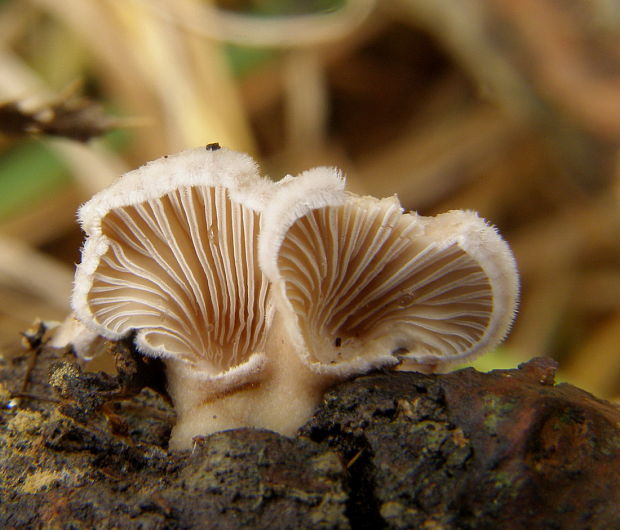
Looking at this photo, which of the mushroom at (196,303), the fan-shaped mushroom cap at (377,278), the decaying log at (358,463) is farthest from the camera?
the mushroom at (196,303)

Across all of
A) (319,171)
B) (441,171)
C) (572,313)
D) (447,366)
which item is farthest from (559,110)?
(319,171)

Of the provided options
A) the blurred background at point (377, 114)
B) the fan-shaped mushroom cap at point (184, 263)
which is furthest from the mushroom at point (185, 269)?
the blurred background at point (377, 114)

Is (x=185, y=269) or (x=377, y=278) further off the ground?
(x=185, y=269)

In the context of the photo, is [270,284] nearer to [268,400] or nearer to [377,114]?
[268,400]

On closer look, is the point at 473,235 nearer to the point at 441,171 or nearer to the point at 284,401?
the point at 284,401

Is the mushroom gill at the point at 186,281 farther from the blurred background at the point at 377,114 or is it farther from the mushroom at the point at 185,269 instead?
the blurred background at the point at 377,114

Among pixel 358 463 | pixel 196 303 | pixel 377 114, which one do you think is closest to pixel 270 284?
pixel 196 303
